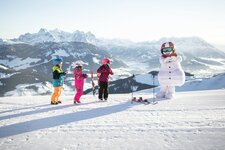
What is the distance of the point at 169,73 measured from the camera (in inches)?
378

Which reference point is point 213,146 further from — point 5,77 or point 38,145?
point 5,77

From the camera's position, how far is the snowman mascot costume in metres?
9.53

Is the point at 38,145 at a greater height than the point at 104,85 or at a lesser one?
lesser

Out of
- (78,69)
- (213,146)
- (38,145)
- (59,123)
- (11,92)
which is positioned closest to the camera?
(213,146)

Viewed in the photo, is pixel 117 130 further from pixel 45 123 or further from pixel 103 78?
pixel 103 78

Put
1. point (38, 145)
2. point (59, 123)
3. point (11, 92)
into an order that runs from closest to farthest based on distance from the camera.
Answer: point (38, 145) → point (59, 123) → point (11, 92)

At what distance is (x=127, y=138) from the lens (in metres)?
4.14

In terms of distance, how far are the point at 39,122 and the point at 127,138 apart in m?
2.54

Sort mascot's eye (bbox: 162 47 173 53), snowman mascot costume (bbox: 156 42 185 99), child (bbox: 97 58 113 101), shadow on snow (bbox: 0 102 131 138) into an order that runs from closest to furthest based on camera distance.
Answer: shadow on snow (bbox: 0 102 131 138) → child (bbox: 97 58 113 101) → snowman mascot costume (bbox: 156 42 185 99) → mascot's eye (bbox: 162 47 173 53)

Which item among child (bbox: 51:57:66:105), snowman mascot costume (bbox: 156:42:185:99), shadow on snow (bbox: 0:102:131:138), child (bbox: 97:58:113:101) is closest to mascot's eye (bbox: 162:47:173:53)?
snowman mascot costume (bbox: 156:42:185:99)

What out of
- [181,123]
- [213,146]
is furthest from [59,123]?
[213,146]

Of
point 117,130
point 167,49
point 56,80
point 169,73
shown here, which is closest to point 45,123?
point 117,130

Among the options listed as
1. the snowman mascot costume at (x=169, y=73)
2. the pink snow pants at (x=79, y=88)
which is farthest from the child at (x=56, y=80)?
the snowman mascot costume at (x=169, y=73)

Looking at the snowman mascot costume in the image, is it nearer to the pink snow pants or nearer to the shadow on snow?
the pink snow pants
